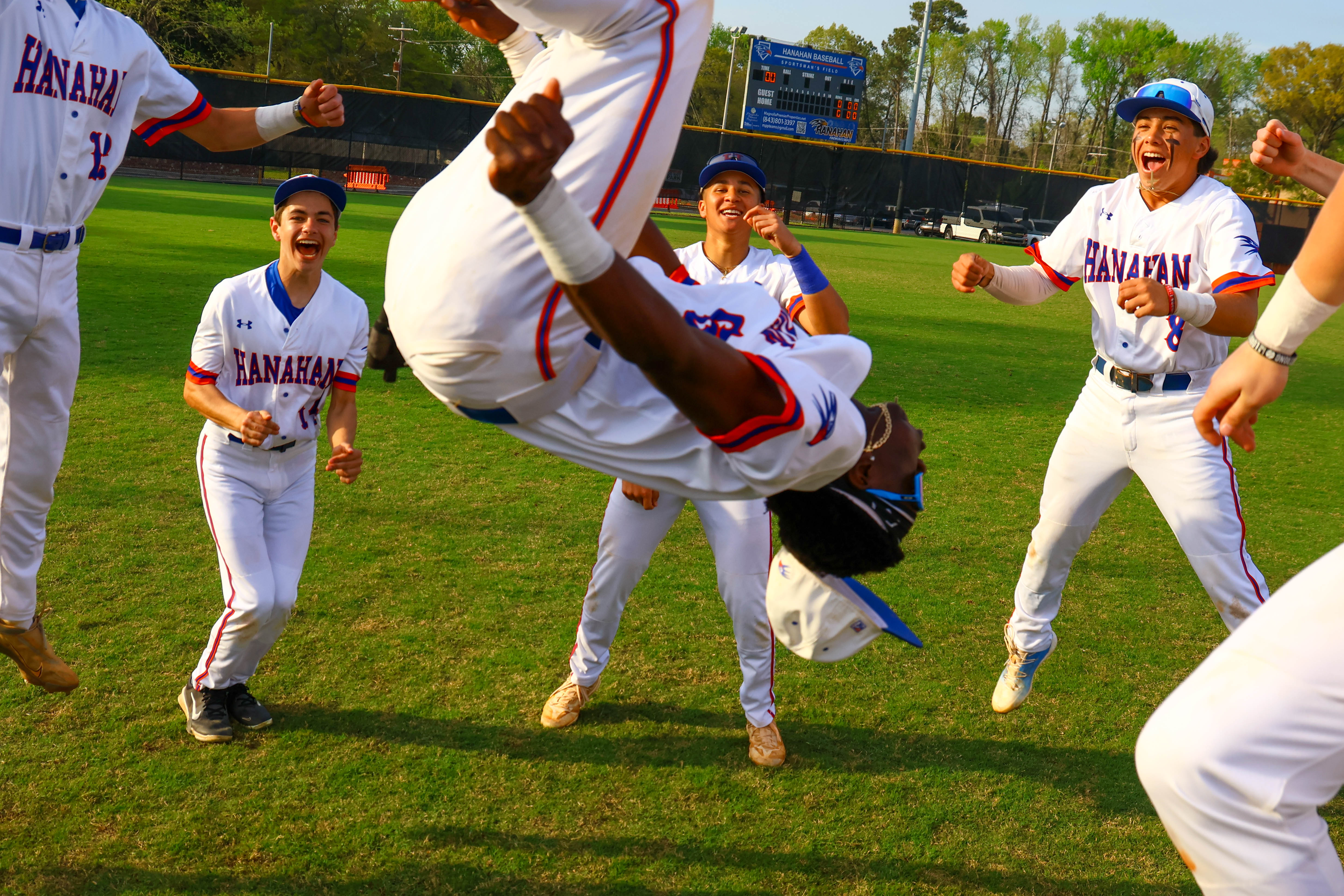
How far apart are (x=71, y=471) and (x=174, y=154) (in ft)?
92.3

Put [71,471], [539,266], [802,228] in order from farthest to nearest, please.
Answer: [802,228]
[71,471]
[539,266]

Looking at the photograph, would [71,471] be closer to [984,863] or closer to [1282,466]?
[984,863]

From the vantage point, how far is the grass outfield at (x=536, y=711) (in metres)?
3.10

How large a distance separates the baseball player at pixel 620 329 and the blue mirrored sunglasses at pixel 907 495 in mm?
15

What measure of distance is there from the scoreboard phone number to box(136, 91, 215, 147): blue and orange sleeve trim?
39.5 meters

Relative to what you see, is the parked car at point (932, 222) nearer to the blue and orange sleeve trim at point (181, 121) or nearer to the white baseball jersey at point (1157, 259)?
the white baseball jersey at point (1157, 259)

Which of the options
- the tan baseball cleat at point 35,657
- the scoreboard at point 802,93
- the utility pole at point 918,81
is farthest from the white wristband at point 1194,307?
the utility pole at point 918,81

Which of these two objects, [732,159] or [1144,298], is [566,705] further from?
[1144,298]

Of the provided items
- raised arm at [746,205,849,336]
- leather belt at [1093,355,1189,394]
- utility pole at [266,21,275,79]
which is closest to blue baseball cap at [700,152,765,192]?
raised arm at [746,205,849,336]

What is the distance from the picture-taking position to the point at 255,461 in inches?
153

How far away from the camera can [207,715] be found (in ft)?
11.7

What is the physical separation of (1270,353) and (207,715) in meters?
3.46

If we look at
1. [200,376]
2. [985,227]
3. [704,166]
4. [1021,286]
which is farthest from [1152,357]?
[985,227]

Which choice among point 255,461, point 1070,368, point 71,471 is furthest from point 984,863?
point 1070,368
